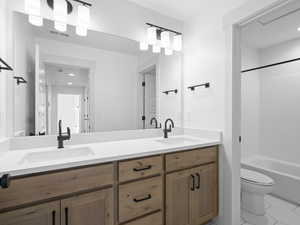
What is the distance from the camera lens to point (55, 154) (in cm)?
121

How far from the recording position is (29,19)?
1275 millimetres

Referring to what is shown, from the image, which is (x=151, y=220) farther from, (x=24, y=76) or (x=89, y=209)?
(x=24, y=76)

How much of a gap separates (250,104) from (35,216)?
3.14m

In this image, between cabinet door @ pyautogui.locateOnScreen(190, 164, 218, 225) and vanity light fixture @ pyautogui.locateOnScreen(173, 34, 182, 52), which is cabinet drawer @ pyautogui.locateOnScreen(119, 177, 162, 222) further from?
vanity light fixture @ pyautogui.locateOnScreen(173, 34, 182, 52)

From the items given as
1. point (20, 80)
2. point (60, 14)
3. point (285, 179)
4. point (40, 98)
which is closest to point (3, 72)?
point (20, 80)

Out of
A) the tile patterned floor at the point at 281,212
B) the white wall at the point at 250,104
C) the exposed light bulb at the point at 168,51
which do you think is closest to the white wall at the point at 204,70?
the exposed light bulb at the point at 168,51

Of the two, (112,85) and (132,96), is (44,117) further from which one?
(132,96)

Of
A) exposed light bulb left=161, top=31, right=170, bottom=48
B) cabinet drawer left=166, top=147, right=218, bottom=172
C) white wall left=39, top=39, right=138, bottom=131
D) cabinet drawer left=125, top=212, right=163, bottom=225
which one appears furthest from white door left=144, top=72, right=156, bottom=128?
cabinet drawer left=125, top=212, right=163, bottom=225

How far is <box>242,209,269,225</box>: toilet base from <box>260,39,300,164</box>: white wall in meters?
1.33

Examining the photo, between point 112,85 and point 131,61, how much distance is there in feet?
1.17

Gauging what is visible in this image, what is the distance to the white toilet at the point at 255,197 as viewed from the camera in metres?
1.66

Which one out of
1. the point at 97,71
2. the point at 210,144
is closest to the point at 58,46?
the point at 97,71

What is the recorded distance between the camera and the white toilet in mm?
1656

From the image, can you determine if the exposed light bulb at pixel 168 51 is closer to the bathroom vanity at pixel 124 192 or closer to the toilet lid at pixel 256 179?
the bathroom vanity at pixel 124 192
